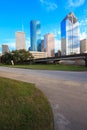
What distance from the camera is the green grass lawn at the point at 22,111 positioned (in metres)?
4.78

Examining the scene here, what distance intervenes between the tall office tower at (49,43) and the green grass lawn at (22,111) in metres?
127

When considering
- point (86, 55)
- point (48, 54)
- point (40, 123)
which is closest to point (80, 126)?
point (40, 123)

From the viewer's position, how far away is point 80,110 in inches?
234

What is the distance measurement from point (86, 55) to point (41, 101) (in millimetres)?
55472

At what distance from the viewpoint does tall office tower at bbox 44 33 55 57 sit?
132 meters

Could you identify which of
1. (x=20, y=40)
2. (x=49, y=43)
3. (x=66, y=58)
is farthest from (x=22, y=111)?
(x=49, y=43)

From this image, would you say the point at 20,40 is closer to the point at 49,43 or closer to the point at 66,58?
the point at 49,43

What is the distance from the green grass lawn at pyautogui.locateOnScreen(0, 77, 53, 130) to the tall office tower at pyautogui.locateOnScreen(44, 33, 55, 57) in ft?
415

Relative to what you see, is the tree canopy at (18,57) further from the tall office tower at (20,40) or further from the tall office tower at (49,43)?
the tall office tower at (49,43)

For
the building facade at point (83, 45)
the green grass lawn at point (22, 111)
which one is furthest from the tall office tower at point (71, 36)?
the green grass lawn at point (22, 111)

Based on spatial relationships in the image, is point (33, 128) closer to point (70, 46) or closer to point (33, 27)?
point (70, 46)

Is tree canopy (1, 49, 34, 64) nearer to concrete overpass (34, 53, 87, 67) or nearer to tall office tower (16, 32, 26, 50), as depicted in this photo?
concrete overpass (34, 53, 87, 67)

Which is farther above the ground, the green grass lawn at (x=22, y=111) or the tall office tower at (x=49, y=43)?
the tall office tower at (x=49, y=43)

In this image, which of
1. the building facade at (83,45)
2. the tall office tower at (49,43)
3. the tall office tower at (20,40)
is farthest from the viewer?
the tall office tower at (49,43)
